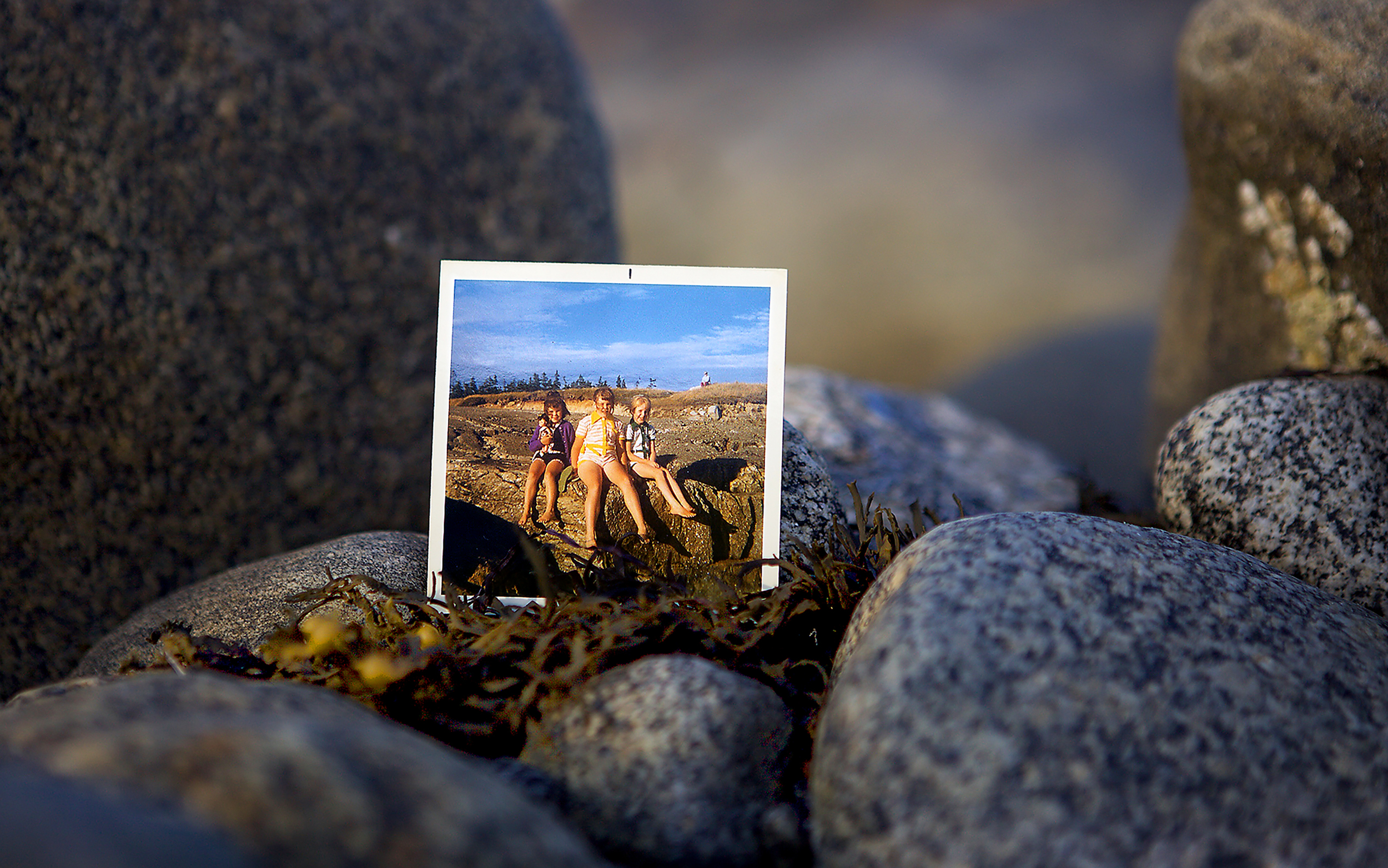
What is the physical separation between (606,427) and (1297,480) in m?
1.42

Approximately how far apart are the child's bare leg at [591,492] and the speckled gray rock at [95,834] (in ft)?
3.09

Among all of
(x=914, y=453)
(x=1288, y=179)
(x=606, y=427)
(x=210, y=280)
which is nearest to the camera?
(x=606, y=427)

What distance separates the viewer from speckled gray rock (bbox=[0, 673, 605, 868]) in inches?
26.8

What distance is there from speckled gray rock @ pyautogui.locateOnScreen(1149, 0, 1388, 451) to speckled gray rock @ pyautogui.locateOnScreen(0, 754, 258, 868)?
2.27m

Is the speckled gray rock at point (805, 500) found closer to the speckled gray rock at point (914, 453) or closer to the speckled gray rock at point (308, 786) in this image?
the speckled gray rock at point (914, 453)

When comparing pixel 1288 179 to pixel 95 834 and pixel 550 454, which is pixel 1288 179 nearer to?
pixel 550 454

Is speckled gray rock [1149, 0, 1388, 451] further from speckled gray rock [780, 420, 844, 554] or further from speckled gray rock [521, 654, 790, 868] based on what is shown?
speckled gray rock [521, 654, 790, 868]

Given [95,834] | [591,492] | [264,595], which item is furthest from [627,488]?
[95,834]

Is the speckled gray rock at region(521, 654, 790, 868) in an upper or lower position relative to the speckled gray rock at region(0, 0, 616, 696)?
lower

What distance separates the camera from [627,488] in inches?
61.9

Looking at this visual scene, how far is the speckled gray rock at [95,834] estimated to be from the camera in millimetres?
609

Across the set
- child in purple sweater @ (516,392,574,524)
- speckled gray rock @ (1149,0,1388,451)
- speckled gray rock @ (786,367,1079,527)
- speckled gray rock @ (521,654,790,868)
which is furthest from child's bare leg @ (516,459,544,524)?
speckled gray rock @ (1149,0,1388,451)

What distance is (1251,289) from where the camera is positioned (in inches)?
92.7

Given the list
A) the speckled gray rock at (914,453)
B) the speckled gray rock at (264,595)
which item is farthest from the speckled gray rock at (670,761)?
the speckled gray rock at (914,453)
